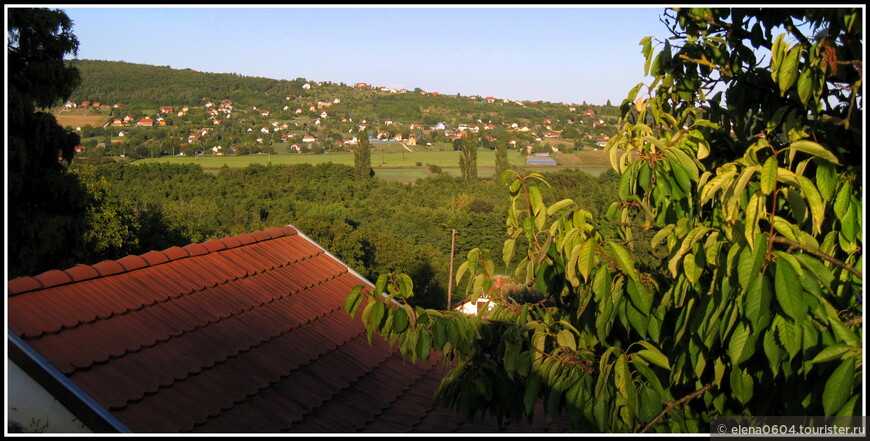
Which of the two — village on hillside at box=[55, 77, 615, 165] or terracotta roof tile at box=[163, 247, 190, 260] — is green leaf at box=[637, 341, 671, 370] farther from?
village on hillside at box=[55, 77, 615, 165]

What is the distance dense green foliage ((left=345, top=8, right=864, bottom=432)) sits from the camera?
6.11 ft

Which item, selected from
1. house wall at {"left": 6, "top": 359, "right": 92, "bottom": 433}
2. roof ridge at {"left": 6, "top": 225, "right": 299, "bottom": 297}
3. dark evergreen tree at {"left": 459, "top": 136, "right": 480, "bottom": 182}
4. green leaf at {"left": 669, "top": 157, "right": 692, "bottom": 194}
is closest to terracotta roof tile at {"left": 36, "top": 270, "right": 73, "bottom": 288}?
roof ridge at {"left": 6, "top": 225, "right": 299, "bottom": 297}

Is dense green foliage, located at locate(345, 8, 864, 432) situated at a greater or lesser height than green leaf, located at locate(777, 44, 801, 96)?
lesser

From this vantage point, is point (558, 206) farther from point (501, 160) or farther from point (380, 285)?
point (501, 160)

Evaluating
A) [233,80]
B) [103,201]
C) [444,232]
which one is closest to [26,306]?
[103,201]

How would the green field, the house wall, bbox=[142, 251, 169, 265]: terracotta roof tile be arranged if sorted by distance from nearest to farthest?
the house wall → bbox=[142, 251, 169, 265]: terracotta roof tile → the green field

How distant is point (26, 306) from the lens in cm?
320

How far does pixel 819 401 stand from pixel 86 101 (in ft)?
217

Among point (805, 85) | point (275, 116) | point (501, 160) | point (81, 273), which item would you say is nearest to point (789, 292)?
point (805, 85)

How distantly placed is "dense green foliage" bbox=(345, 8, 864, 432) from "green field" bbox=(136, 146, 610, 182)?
1928 inches

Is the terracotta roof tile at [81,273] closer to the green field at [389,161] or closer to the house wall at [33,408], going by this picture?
the house wall at [33,408]

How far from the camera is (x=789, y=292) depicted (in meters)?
1.73

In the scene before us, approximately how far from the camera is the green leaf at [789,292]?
68.1 inches

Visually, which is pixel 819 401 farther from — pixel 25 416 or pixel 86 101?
pixel 86 101
